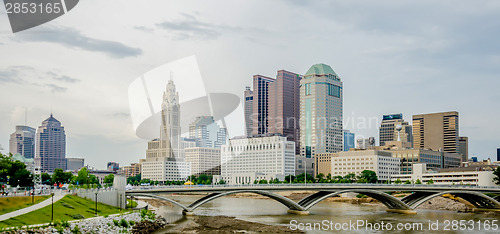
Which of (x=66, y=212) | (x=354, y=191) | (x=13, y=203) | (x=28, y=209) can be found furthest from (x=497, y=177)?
(x=13, y=203)

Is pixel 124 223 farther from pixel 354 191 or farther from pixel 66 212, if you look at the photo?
pixel 354 191

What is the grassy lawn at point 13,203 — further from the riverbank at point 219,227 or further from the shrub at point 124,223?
the riverbank at point 219,227

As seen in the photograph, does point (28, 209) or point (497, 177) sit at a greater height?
point (28, 209)

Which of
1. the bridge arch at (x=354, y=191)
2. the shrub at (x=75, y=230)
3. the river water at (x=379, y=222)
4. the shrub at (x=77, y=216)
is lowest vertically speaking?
the river water at (x=379, y=222)

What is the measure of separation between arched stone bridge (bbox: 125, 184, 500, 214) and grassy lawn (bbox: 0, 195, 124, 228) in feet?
27.9

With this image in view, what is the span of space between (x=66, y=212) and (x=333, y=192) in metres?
A: 50.4

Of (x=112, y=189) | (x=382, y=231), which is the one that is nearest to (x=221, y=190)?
(x=112, y=189)

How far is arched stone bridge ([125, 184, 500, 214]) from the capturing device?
8019 cm

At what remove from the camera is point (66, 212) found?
5584cm

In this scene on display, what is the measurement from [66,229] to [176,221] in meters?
A: 26.3

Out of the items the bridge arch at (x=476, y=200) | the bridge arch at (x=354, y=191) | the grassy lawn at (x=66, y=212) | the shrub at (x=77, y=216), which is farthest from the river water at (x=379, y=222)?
the shrub at (x=77, y=216)

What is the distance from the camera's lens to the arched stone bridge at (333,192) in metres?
80.2

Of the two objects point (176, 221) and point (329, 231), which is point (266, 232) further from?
point (176, 221)

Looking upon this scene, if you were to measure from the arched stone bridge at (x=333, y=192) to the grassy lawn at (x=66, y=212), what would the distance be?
8.52 m
